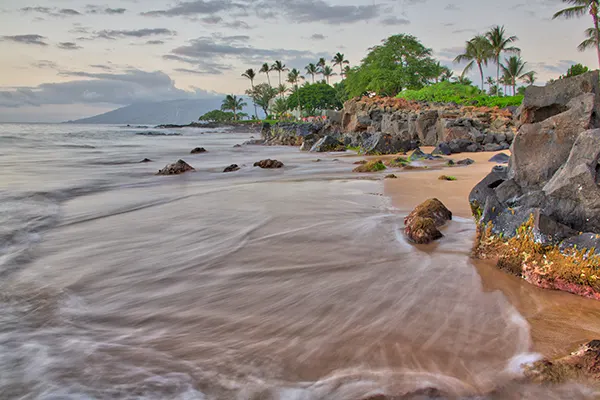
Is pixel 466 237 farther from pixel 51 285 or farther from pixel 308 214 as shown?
pixel 51 285

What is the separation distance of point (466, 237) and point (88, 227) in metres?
5.01

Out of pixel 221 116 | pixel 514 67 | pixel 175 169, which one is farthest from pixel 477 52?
pixel 221 116

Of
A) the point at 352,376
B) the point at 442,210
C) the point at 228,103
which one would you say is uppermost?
the point at 228,103

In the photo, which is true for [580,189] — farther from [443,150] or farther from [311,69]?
[311,69]

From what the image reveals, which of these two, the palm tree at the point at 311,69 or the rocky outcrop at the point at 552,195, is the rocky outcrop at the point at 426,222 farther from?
the palm tree at the point at 311,69

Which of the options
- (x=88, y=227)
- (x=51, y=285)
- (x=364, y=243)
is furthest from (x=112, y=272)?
(x=364, y=243)

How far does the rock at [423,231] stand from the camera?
4.24 m

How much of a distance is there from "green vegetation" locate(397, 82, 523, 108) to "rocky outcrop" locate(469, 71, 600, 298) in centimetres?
A: 3473

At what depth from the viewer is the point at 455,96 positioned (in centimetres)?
3972

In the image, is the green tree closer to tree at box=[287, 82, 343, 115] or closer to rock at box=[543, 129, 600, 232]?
tree at box=[287, 82, 343, 115]

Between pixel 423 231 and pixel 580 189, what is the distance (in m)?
1.47

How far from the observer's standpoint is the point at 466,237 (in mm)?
4352

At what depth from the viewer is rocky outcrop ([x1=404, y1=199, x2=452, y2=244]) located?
425cm

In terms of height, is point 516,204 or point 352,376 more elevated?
point 516,204
